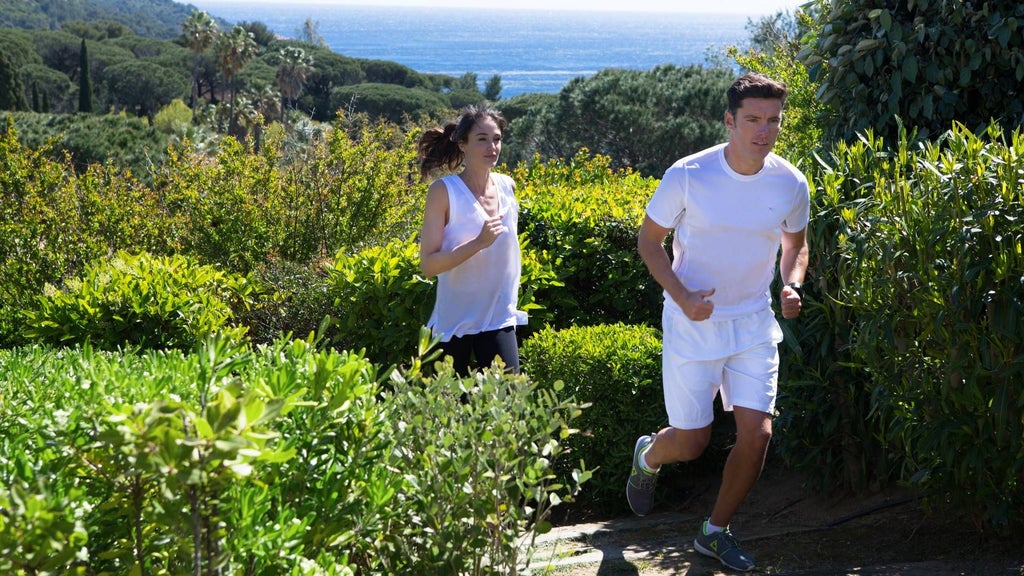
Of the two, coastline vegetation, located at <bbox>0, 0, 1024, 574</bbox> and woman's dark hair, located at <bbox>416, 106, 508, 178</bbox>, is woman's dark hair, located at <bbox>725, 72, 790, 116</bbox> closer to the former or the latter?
coastline vegetation, located at <bbox>0, 0, 1024, 574</bbox>

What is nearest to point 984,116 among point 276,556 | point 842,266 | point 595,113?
point 842,266

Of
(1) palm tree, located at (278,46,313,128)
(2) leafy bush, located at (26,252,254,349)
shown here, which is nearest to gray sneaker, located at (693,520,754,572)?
(2) leafy bush, located at (26,252,254,349)

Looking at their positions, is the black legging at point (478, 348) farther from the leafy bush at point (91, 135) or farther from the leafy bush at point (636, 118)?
the leafy bush at point (91, 135)

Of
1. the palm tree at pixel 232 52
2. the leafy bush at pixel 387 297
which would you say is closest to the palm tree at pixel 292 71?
the palm tree at pixel 232 52

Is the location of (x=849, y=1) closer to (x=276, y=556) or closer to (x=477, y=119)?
(x=477, y=119)

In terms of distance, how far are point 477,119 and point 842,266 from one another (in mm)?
1644

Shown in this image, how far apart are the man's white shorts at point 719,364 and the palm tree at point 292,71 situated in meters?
62.6

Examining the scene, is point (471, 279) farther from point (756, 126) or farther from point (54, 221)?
point (54, 221)

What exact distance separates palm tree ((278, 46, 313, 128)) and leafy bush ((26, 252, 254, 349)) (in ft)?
197

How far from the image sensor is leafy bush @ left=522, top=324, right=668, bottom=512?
16.2ft

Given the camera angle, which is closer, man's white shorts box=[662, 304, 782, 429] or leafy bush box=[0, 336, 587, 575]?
leafy bush box=[0, 336, 587, 575]

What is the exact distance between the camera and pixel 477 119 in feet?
15.1

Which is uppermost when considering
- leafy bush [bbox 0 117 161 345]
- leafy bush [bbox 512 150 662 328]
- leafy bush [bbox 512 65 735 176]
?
leafy bush [bbox 512 150 662 328]

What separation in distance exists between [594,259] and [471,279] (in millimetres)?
2024
